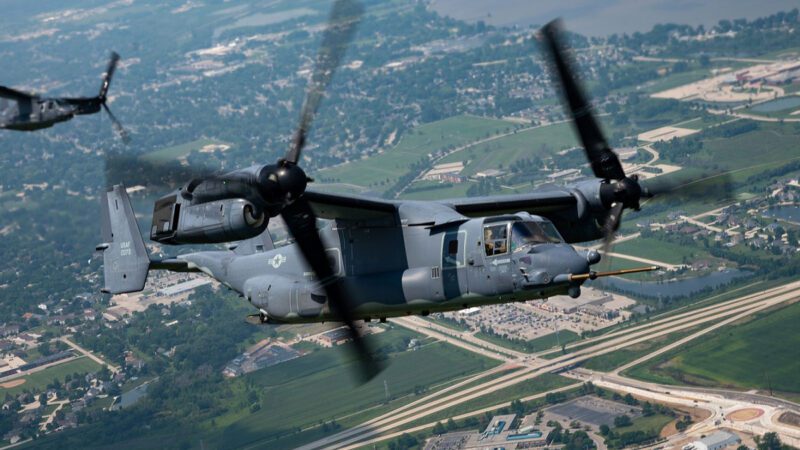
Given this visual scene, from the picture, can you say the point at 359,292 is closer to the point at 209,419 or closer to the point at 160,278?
the point at 209,419

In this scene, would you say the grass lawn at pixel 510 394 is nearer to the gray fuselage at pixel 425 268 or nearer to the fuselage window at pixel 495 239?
the gray fuselage at pixel 425 268

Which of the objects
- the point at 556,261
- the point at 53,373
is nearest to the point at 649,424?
the point at 556,261

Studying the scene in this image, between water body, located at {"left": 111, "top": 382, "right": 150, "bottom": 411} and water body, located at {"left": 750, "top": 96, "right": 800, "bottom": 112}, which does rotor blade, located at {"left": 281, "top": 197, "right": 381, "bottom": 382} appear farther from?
water body, located at {"left": 750, "top": 96, "right": 800, "bottom": 112}

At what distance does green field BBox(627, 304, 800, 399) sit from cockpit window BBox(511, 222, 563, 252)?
4951 centimetres

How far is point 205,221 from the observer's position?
1271 inches

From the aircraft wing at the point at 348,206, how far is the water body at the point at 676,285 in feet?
218

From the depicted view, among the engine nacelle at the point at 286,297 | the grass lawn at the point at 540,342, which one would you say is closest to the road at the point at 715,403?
the grass lawn at the point at 540,342

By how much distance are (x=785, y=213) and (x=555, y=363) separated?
46619 mm

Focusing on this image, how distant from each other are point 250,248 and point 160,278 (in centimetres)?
8594

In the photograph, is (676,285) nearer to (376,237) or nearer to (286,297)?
(286,297)

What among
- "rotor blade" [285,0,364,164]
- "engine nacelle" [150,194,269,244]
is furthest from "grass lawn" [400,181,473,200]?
"rotor blade" [285,0,364,164]

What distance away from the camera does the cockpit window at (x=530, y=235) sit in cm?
3419

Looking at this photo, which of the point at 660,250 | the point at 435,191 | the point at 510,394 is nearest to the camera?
the point at 510,394

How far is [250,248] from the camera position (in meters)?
42.9
